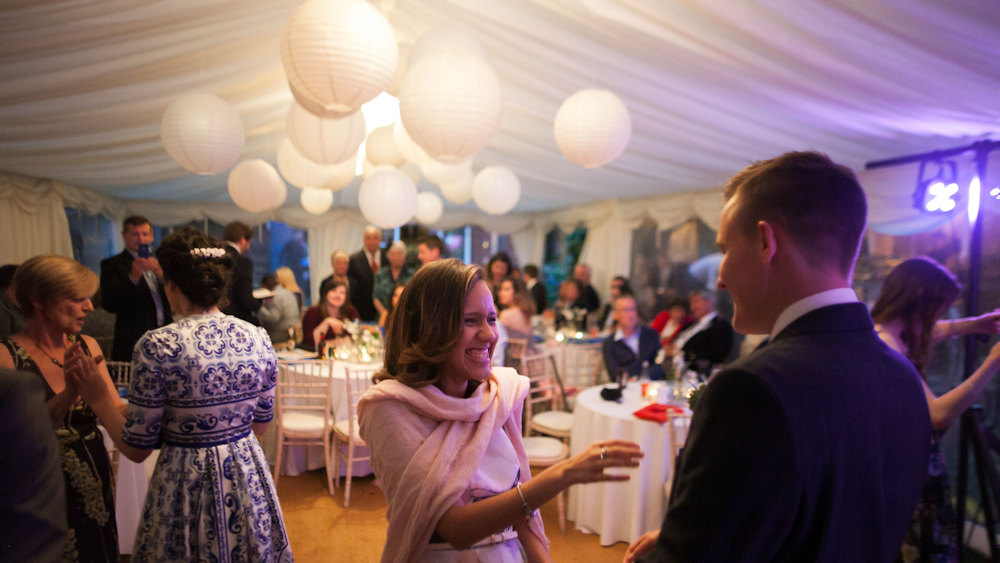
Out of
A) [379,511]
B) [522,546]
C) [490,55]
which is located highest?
[490,55]

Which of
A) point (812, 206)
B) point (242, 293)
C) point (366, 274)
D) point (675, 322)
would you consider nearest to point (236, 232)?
point (242, 293)

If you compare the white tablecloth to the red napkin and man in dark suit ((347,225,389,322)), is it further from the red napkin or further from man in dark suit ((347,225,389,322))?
the red napkin

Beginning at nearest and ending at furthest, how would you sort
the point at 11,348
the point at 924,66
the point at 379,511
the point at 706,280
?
the point at 11,348 → the point at 924,66 → the point at 379,511 → the point at 706,280

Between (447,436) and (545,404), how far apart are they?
423 cm

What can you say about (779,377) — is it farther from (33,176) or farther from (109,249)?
(109,249)

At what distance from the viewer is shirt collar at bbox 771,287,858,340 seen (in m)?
0.76

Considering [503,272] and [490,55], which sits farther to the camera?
[503,272]

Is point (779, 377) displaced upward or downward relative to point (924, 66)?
downward

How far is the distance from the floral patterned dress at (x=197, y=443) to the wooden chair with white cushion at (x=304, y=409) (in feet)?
7.06

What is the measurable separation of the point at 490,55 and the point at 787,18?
208 cm

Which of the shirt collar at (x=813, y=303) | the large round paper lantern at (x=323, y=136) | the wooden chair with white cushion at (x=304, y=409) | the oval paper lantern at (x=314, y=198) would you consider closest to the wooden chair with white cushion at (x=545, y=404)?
the wooden chair with white cushion at (x=304, y=409)

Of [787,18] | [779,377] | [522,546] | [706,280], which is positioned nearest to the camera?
[779,377]

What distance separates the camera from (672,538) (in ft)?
2.36

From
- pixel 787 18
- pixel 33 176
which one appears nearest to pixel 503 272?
pixel 787 18
